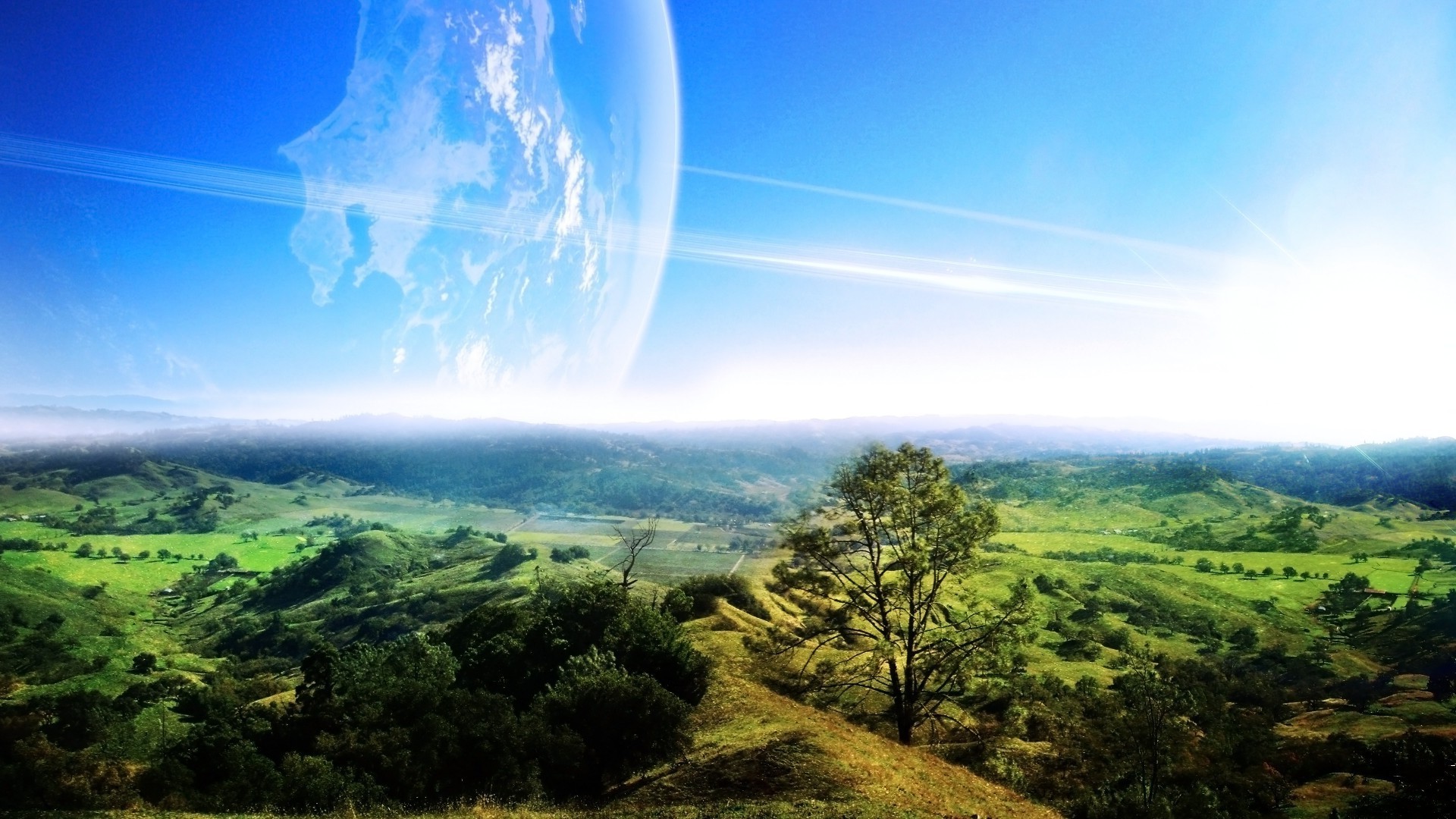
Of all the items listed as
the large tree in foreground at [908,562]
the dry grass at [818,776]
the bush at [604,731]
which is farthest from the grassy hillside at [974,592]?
the large tree in foreground at [908,562]

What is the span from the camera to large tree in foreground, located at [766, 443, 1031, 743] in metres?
25.3

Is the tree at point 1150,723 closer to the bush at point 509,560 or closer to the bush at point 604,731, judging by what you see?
the bush at point 604,731

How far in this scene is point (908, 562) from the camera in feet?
83.6

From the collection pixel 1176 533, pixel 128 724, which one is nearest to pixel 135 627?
pixel 128 724

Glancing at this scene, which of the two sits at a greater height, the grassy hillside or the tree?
the tree

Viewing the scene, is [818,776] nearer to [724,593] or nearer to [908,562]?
[908,562]

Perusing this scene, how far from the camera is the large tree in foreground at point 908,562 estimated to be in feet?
83.1

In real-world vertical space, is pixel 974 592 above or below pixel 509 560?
above

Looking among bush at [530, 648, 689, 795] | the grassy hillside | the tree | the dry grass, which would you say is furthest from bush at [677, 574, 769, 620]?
the tree

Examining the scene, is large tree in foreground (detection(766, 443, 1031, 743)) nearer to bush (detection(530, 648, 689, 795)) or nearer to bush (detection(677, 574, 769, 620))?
bush (detection(530, 648, 689, 795))

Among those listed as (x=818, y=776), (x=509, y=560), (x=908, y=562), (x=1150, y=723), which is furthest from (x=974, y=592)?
(x=509, y=560)

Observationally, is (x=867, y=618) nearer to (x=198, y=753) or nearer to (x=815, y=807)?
(x=815, y=807)

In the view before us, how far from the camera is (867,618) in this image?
1069 inches

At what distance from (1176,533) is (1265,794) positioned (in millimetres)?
190915
